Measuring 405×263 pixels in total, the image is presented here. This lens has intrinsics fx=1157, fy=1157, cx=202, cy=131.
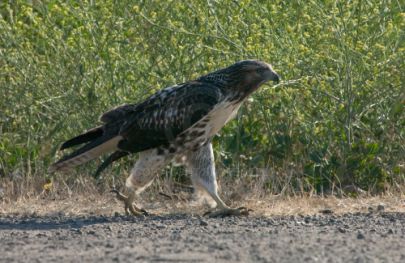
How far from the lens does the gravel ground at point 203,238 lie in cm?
716

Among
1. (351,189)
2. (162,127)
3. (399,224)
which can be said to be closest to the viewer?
(399,224)

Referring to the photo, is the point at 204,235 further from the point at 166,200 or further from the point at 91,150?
the point at 166,200

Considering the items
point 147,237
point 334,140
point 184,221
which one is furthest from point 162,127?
point 334,140

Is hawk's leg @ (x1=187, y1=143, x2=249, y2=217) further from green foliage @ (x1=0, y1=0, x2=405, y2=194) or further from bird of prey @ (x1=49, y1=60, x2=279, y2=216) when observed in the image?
green foliage @ (x1=0, y1=0, x2=405, y2=194)

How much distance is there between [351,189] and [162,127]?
2.31 m

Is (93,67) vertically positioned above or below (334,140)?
above

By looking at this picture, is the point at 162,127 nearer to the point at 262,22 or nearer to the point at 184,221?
the point at 184,221

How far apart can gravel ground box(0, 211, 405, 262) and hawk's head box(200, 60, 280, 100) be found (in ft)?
3.54

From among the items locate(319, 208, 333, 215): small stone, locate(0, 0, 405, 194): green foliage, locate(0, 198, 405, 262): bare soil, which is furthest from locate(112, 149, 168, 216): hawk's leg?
locate(0, 0, 405, 194): green foliage

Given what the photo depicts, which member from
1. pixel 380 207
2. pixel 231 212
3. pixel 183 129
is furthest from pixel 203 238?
pixel 380 207

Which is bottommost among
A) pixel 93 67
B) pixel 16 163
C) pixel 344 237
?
pixel 344 237

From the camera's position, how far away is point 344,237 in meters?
7.98

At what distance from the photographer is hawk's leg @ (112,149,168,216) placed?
9.69 metres

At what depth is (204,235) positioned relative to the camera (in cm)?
813
